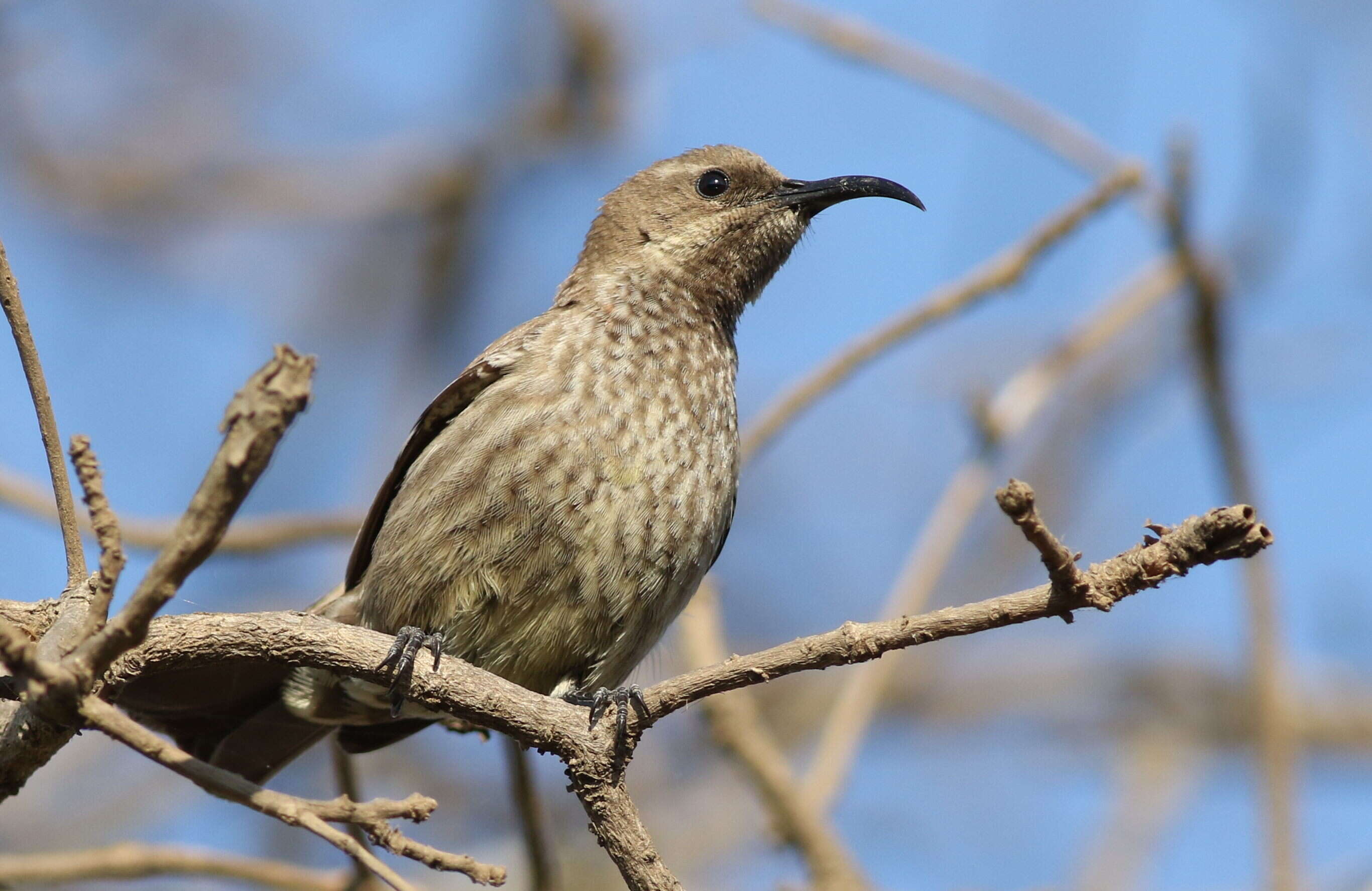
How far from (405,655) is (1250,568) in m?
3.62

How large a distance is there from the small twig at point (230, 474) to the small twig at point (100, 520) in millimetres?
67

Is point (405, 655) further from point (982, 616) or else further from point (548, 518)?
point (982, 616)

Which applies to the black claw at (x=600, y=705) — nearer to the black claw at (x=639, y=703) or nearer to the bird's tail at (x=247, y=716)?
the black claw at (x=639, y=703)

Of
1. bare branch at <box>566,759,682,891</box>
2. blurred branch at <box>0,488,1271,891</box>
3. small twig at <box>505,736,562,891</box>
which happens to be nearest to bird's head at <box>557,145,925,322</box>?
small twig at <box>505,736,562,891</box>

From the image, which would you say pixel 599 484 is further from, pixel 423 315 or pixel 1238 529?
pixel 423 315

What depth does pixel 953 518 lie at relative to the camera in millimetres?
5570

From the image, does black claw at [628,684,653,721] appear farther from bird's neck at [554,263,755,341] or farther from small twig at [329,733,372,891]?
bird's neck at [554,263,755,341]

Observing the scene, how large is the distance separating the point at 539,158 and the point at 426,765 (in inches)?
203

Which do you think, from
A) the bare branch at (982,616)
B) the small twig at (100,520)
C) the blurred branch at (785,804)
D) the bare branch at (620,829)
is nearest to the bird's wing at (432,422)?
the blurred branch at (785,804)

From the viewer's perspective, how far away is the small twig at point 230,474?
2064mm

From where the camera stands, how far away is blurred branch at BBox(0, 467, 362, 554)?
207 inches

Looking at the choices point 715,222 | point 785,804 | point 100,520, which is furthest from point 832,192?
point 100,520

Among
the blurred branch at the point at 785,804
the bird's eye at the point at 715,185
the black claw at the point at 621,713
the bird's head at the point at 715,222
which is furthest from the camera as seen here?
the bird's eye at the point at 715,185

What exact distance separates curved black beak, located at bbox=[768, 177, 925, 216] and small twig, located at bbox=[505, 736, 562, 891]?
7.82ft
